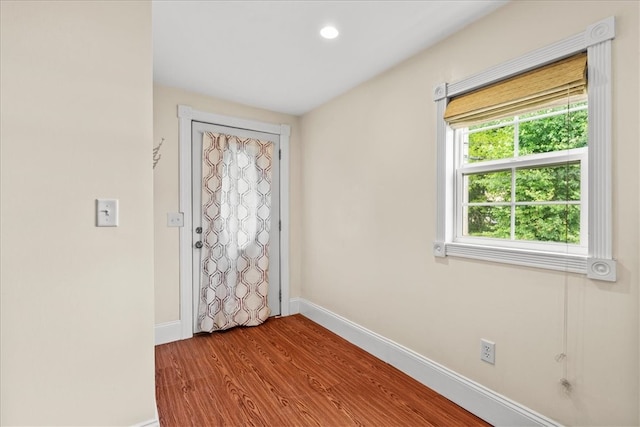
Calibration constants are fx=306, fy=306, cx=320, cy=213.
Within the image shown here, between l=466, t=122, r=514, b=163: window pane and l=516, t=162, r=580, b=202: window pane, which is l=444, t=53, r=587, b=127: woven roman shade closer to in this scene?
l=466, t=122, r=514, b=163: window pane

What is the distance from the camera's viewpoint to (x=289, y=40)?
6.74 feet

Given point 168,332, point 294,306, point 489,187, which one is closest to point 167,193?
point 168,332

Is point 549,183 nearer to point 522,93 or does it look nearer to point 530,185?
point 530,185

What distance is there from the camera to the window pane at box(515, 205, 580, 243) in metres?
1.51

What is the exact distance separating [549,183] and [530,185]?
0.09 meters

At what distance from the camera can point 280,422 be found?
1752 mm

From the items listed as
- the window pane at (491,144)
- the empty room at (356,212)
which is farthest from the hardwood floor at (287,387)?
the window pane at (491,144)

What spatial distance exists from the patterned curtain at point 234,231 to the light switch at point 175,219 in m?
0.21

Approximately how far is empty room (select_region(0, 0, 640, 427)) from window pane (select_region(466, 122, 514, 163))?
13 mm

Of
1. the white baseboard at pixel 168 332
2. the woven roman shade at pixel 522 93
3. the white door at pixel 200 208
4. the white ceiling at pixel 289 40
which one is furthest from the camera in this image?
the white door at pixel 200 208

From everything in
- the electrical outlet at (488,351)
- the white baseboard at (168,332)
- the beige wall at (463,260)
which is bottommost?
the white baseboard at (168,332)

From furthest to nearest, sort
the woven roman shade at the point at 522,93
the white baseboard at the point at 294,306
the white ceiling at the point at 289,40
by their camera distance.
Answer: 1. the white baseboard at the point at 294,306
2. the white ceiling at the point at 289,40
3. the woven roman shade at the point at 522,93

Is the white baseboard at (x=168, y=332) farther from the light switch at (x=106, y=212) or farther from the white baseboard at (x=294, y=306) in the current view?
the light switch at (x=106, y=212)

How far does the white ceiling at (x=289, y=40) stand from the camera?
5.71ft
